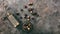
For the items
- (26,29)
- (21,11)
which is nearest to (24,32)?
(26,29)

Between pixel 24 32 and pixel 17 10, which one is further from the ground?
pixel 17 10

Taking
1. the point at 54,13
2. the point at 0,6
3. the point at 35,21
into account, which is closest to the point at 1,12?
the point at 0,6

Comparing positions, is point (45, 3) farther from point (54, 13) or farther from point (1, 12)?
point (1, 12)

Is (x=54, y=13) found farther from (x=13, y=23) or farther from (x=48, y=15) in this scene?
(x=13, y=23)

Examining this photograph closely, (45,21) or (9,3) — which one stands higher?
(9,3)
